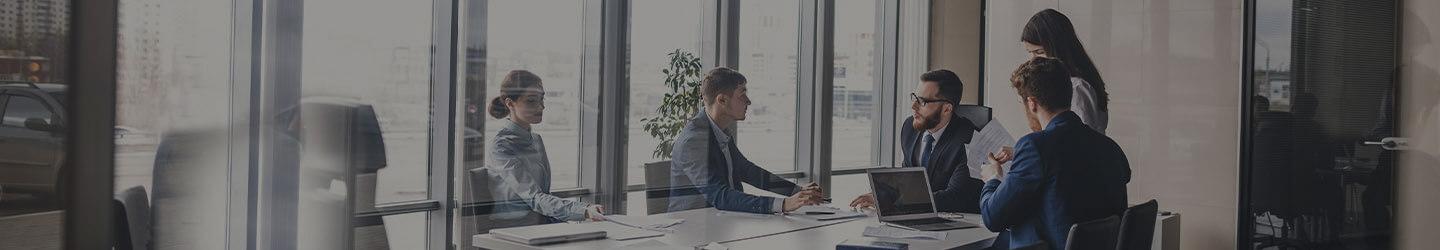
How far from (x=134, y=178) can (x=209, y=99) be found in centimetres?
38

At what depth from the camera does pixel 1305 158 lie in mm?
5840

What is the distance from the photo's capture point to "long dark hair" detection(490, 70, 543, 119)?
5.23 m

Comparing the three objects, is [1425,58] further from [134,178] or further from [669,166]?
[134,178]

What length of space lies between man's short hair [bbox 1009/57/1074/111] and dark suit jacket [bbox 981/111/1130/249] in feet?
0.23

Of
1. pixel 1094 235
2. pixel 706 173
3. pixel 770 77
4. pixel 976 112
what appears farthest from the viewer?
pixel 770 77

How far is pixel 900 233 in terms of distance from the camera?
416cm

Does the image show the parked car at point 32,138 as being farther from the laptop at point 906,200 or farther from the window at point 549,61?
the laptop at point 906,200

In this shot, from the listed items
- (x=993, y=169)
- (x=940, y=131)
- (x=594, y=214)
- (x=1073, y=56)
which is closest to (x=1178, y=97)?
(x=1073, y=56)

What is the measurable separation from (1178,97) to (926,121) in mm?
1841

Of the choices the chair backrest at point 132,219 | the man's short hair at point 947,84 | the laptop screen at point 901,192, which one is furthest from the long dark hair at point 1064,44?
the chair backrest at point 132,219

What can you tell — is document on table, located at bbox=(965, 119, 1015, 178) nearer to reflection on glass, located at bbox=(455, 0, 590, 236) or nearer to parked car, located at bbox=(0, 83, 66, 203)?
reflection on glass, located at bbox=(455, 0, 590, 236)

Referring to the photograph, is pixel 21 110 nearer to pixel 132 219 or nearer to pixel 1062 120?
pixel 132 219

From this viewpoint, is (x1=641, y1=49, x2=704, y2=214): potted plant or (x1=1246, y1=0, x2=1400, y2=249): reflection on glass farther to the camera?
(x1=641, y1=49, x2=704, y2=214): potted plant

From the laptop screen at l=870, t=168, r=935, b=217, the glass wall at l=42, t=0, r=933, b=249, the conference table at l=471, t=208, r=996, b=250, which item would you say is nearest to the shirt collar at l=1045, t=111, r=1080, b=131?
the conference table at l=471, t=208, r=996, b=250
